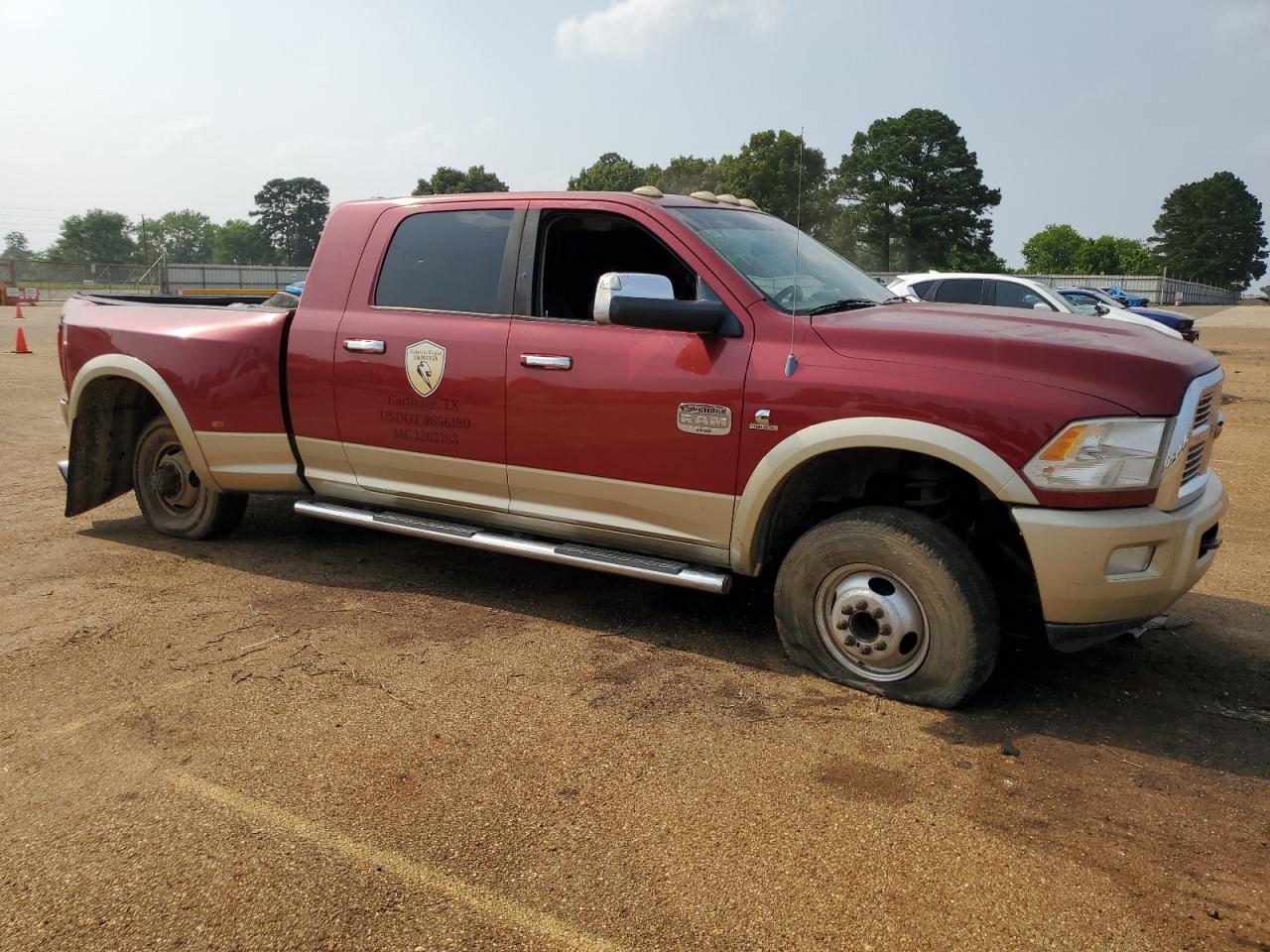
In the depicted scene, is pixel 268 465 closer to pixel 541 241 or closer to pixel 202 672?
pixel 202 672

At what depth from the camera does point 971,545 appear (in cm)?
400

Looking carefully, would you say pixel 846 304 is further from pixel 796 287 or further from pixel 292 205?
pixel 292 205

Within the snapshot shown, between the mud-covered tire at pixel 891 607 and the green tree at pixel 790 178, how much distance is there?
1.58m

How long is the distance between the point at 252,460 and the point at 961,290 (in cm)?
1118

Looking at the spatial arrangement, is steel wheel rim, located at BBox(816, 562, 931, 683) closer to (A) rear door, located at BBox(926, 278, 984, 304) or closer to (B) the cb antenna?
(B) the cb antenna

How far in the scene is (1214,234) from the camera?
339 ft

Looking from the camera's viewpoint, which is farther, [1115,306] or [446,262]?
[1115,306]

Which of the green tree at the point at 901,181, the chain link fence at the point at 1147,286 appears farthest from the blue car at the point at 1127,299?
the chain link fence at the point at 1147,286

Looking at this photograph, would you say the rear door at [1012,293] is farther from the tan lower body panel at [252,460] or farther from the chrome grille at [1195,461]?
the tan lower body panel at [252,460]

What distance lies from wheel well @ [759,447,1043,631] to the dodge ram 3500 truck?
12mm

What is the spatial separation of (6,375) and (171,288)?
126 feet

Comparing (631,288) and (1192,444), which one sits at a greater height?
(631,288)

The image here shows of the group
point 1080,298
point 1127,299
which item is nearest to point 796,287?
point 1080,298

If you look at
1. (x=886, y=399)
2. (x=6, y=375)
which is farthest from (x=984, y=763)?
(x=6, y=375)
